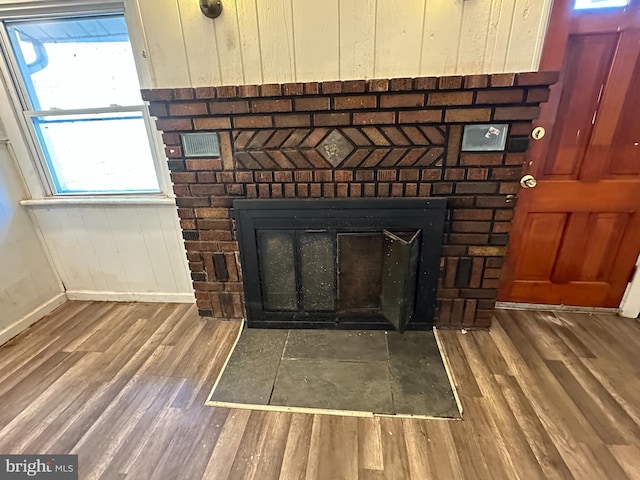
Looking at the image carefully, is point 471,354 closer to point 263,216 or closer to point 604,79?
point 263,216

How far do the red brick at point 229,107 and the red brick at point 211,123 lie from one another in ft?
0.14

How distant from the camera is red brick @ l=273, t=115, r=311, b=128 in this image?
164 centimetres

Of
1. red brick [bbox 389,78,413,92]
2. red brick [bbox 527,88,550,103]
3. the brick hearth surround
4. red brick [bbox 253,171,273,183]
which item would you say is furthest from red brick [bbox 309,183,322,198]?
red brick [bbox 527,88,550,103]

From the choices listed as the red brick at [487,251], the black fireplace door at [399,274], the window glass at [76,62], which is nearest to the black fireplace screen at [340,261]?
the black fireplace door at [399,274]

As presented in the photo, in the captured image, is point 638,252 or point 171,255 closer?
point 638,252

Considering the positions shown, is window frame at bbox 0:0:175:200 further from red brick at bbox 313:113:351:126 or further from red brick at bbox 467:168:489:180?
red brick at bbox 467:168:489:180

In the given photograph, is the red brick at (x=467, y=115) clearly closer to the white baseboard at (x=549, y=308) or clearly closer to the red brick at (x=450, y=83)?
the red brick at (x=450, y=83)

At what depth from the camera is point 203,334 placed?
79.4 inches

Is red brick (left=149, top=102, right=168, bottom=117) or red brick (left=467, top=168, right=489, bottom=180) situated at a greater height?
red brick (left=149, top=102, right=168, bottom=117)

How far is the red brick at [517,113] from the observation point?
1527 mm

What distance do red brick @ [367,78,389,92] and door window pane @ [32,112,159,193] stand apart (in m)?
1.42

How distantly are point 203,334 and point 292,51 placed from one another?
1699mm

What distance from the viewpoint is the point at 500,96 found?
1.51 meters

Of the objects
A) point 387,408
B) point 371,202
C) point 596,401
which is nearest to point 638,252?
point 596,401
